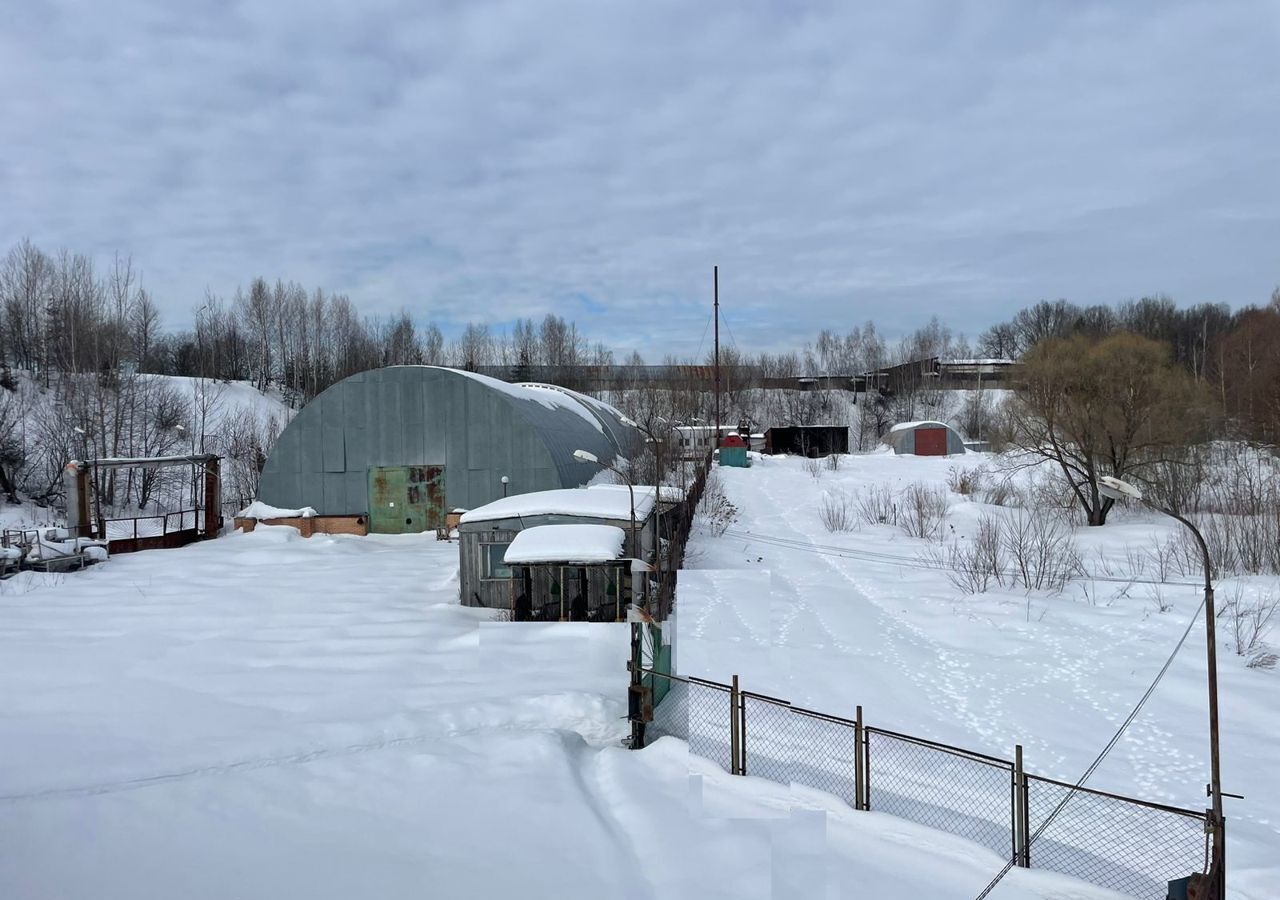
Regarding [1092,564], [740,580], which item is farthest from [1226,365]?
[740,580]

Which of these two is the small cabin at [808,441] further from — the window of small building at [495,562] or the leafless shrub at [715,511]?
the window of small building at [495,562]

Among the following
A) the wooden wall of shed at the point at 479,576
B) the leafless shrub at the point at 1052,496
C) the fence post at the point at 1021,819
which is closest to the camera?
the fence post at the point at 1021,819

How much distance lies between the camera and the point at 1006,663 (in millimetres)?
13539

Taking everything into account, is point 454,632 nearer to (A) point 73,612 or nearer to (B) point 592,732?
(B) point 592,732

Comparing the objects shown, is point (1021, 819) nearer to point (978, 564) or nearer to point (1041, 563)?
point (1041, 563)

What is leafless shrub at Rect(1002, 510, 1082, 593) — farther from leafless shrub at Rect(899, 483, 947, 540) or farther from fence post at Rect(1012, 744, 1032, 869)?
fence post at Rect(1012, 744, 1032, 869)

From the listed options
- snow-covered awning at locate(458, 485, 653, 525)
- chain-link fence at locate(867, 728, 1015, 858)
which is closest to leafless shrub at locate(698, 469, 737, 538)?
snow-covered awning at locate(458, 485, 653, 525)

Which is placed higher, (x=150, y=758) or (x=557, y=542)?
(x=557, y=542)

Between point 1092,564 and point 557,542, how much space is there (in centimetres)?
1495

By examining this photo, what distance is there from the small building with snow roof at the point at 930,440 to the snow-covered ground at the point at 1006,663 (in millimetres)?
27142

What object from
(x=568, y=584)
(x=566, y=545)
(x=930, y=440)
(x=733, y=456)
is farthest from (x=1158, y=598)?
(x=930, y=440)

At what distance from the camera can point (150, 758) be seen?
8117 mm

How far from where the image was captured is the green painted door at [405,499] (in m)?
24.5

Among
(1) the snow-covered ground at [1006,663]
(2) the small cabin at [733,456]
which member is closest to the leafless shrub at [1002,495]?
(1) the snow-covered ground at [1006,663]
